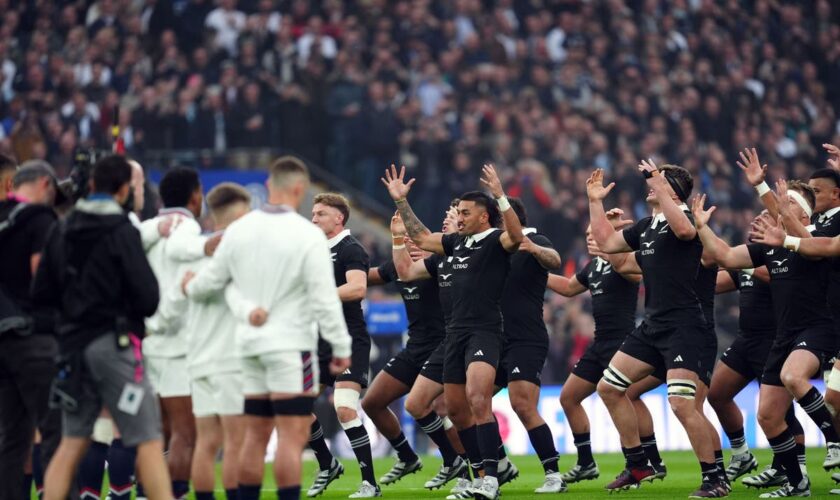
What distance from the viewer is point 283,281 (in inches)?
339

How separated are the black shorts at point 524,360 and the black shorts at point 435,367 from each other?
23.4 inches

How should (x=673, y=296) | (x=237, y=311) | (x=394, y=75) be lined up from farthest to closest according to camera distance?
1. (x=394, y=75)
2. (x=673, y=296)
3. (x=237, y=311)

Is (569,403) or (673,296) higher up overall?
(673,296)

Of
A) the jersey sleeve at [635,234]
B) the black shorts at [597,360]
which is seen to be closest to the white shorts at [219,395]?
the jersey sleeve at [635,234]

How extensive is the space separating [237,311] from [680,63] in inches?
792

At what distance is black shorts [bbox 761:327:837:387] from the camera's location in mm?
11711

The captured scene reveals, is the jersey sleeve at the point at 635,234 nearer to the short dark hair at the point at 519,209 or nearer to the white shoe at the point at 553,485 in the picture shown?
the short dark hair at the point at 519,209

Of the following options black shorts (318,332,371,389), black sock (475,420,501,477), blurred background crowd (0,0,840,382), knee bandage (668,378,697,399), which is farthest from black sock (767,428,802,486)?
blurred background crowd (0,0,840,382)

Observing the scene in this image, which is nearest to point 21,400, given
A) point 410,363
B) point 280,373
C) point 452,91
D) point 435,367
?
point 280,373

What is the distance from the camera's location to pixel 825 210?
1218cm

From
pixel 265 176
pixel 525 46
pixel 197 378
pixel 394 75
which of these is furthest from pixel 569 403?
pixel 525 46

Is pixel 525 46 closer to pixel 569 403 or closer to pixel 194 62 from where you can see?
pixel 194 62

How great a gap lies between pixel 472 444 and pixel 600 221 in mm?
2330

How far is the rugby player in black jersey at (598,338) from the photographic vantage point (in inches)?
529
